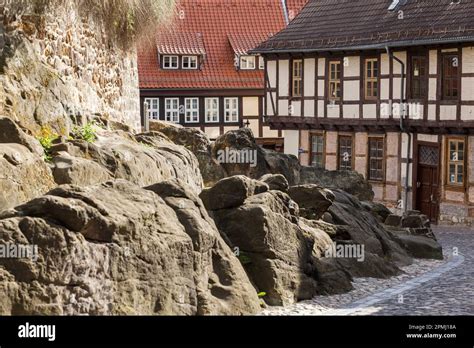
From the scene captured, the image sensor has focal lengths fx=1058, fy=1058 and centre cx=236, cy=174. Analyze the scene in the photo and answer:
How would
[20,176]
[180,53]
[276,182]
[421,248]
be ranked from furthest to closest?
[180,53], [421,248], [276,182], [20,176]

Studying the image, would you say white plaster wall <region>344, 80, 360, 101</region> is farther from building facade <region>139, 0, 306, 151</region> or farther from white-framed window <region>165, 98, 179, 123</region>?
white-framed window <region>165, 98, 179, 123</region>

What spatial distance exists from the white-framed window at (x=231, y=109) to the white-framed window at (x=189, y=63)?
77.5 inches

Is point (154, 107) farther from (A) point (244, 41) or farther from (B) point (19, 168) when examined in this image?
(B) point (19, 168)

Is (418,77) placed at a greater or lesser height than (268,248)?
greater

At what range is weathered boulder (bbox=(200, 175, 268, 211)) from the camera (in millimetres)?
14797

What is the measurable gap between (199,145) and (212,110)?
21.7 metres

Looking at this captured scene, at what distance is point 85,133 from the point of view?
49.4ft

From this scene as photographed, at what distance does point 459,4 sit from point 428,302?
17238 millimetres

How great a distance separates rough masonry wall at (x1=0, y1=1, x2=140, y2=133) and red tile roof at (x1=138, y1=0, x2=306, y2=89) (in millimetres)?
24655

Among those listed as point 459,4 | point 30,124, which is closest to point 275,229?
point 30,124

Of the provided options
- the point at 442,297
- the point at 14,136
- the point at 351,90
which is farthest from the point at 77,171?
the point at 351,90

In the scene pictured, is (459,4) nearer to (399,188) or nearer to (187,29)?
(399,188)

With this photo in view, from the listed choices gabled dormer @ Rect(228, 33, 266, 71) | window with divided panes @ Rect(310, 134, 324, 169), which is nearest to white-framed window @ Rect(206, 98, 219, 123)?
gabled dormer @ Rect(228, 33, 266, 71)

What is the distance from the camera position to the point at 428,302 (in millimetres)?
14688
